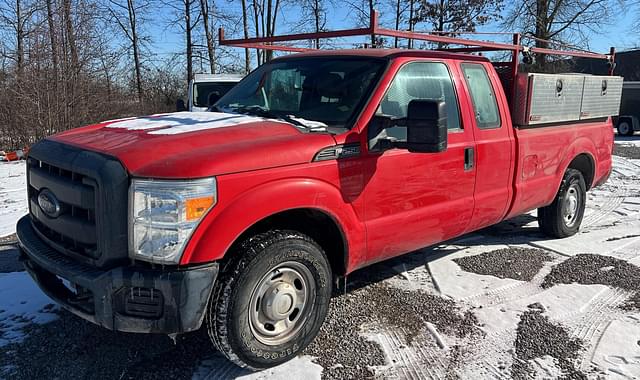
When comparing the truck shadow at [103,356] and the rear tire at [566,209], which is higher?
the rear tire at [566,209]

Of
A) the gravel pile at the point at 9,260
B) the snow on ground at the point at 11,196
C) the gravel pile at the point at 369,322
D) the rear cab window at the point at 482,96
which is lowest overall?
the gravel pile at the point at 369,322

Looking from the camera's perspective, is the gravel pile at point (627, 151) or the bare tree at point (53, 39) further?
the gravel pile at point (627, 151)

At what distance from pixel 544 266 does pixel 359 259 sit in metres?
2.31

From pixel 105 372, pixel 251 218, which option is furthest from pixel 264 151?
pixel 105 372

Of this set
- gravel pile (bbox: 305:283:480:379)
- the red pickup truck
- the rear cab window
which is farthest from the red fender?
the rear cab window

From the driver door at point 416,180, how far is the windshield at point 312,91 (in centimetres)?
21

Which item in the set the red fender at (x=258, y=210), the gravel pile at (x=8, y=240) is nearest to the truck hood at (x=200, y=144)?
the red fender at (x=258, y=210)

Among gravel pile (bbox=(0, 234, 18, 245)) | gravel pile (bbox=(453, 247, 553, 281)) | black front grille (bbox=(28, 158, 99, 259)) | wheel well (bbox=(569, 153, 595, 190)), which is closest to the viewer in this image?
black front grille (bbox=(28, 158, 99, 259))

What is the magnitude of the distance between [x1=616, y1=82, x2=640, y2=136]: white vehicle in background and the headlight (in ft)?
75.0

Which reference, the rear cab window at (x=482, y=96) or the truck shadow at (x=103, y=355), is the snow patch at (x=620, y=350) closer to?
the rear cab window at (x=482, y=96)

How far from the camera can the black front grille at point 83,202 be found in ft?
8.52

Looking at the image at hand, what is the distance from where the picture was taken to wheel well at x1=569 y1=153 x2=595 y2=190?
19.1ft

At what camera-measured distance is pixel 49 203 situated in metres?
3.00

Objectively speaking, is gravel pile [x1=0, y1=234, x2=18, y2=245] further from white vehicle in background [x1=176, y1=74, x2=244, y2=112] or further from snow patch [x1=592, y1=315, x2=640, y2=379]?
white vehicle in background [x1=176, y1=74, x2=244, y2=112]
